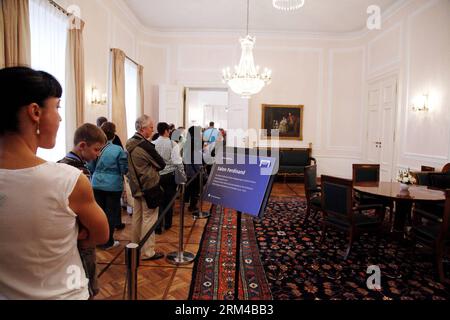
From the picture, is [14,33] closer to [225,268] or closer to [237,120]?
[225,268]

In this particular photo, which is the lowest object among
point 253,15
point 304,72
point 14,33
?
point 14,33

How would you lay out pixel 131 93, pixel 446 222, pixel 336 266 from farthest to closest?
pixel 131 93
pixel 336 266
pixel 446 222

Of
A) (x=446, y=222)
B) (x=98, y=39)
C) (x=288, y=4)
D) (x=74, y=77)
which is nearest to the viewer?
(x=446, y=222)

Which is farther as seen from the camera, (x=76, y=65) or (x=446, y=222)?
(x=76, y=65)

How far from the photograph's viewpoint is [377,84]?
26.6 feet

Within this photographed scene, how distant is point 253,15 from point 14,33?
607 centimetres

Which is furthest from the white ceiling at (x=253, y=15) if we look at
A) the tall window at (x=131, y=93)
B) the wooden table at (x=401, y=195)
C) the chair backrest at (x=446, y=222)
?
the chair backrest at (x=446, y=222)

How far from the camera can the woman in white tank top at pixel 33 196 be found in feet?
2.56

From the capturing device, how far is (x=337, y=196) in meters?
3.65

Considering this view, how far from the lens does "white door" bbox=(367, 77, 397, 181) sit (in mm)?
7230

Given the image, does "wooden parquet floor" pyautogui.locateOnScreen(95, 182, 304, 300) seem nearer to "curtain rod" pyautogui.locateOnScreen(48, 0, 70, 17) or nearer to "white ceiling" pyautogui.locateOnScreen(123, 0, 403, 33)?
"curtain rod" pyautogui.locateOnScreen(48, 0, 70, 17)

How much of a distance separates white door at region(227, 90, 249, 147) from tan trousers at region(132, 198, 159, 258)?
583cm

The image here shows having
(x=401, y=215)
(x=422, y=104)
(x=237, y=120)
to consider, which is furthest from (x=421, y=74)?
(x=237, y=120)
